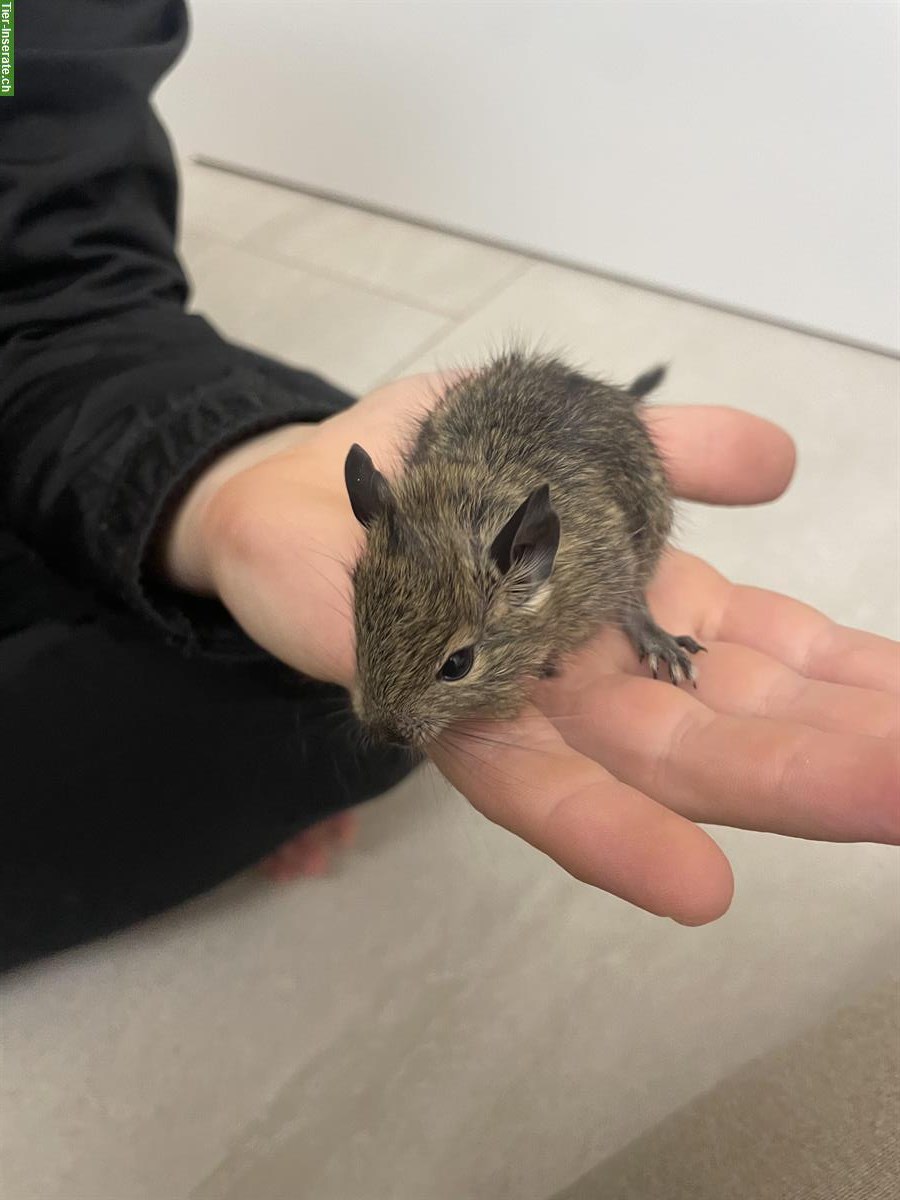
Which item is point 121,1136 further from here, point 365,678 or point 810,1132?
point 810,1132

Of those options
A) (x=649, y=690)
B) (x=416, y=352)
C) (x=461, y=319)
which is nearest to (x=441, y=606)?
(x=649, y=690)

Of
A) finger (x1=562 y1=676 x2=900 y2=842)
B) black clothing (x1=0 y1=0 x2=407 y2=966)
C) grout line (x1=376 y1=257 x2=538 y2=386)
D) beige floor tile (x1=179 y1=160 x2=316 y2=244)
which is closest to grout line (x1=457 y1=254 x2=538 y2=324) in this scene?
grout line (x1=376 y1=257 x2=538 y2=386)

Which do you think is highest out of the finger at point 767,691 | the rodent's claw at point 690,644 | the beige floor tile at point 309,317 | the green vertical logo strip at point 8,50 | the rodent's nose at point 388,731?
the green vertical logo strip at point 8,50

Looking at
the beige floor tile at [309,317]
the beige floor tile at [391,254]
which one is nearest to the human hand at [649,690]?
the beige floor tile at [309,317]

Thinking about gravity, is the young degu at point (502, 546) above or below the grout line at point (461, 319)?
above

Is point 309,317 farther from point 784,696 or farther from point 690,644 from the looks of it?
point 784,696

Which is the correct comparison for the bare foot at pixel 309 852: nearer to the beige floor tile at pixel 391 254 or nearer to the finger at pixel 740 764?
the finger at pixel 740 764
